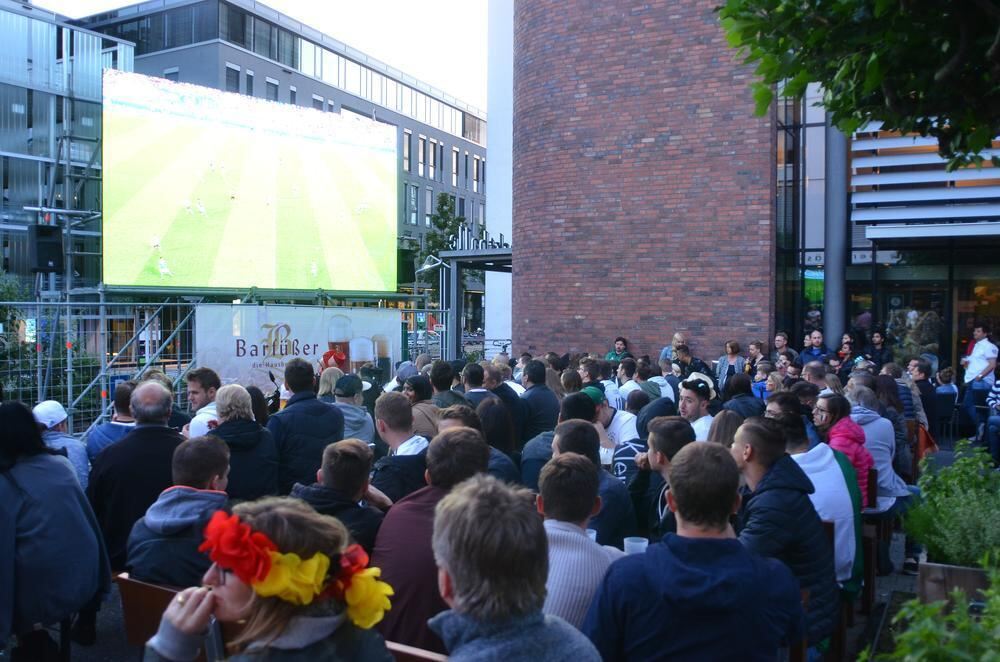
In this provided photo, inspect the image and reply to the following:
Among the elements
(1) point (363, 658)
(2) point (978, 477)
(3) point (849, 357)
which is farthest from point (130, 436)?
(3) point (849, 357)

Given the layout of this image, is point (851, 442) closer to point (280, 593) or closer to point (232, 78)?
point (280, 593)

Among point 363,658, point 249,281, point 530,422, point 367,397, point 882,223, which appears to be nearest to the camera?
point 363,658

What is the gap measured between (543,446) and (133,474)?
2.65 metres

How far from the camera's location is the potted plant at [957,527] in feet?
15.9

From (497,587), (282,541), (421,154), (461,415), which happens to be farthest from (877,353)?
(421,154)

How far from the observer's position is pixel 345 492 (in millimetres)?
4219

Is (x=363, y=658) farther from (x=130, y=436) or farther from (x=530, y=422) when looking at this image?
(x=530, y=422)

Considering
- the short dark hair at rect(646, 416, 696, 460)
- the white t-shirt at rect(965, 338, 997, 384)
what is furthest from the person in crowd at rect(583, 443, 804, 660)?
the white t-shirt at rect(965, 338, 997, 384)

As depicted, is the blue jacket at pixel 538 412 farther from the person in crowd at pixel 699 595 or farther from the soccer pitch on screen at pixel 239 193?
the soccer pitch on screen at pixel 239 193

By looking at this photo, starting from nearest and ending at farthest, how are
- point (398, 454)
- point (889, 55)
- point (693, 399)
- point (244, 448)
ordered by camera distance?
point (889, 55)
point (398, 454)
point (244, 448)
point (693, 399)

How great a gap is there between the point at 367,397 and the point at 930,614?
759cm

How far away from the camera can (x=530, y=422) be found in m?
8.69

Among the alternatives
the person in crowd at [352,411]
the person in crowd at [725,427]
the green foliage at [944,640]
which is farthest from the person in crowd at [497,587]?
the person in crowd at [352,411]

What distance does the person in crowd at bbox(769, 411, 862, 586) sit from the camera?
16.9ft
